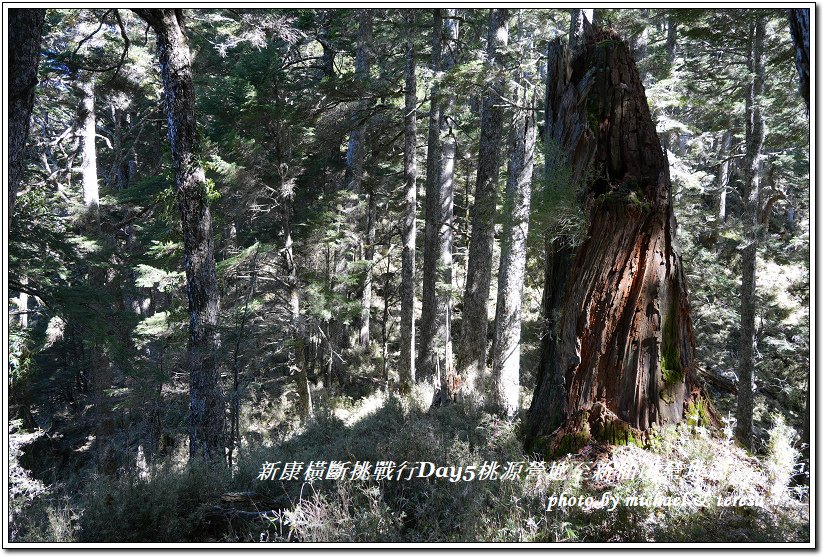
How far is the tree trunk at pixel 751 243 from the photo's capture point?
9672mm

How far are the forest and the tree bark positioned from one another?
0.02 metres

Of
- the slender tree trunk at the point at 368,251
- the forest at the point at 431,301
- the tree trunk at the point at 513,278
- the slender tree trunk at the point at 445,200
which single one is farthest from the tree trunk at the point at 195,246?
the slender tree trunk at the point at 368,251

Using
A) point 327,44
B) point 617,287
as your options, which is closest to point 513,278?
point 617,287

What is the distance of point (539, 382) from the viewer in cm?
545

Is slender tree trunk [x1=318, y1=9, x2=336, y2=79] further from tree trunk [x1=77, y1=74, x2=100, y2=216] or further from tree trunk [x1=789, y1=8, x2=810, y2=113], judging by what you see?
tree trunk [x1=789, y1=8, x2=810, y2=113]

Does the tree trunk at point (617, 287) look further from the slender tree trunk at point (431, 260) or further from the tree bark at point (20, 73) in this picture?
the slender tree trunk at point (431, 260)

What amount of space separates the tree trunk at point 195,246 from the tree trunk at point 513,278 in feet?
14.4

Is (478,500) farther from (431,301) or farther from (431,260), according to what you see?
(431,260)

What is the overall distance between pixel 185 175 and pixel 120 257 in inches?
381

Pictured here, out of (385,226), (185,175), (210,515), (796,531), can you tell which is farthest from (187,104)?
(385,226)

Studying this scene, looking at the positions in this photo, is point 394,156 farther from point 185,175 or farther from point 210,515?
point 210,515

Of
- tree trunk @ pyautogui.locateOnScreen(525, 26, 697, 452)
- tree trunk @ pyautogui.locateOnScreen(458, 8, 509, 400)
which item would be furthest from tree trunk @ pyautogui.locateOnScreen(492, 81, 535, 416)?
tree trunk @ pyautogui.locateOnScreen(525, 26, 697, 452)

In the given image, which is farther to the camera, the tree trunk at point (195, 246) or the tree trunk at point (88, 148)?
the tree trunk at point (88, 148)

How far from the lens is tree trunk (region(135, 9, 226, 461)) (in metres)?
6.95
